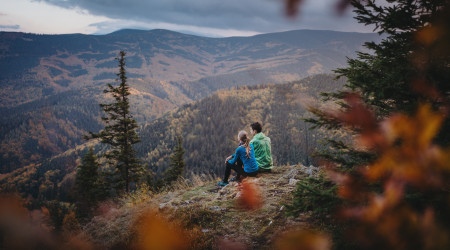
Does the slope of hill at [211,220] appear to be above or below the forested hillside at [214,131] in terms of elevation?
above

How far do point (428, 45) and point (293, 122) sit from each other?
96.8m

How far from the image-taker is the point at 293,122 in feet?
311

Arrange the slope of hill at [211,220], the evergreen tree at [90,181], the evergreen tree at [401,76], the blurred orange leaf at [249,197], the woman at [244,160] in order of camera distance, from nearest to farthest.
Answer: the evergreen tree at [401,76], the slope of hill at [211,220], the blurred orange leaf at [249,197], the woman at [244,160], the evergreen tree at [90,181]

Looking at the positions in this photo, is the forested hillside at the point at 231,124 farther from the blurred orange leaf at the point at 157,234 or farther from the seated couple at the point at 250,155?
the blurred orange leaf at the point at 157,234

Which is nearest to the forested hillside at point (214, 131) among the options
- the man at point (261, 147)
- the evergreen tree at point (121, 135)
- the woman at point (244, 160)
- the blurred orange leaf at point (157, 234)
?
the evergreen tree at point (121, 135)

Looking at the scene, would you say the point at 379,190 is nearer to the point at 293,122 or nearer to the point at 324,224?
the point at 324,224

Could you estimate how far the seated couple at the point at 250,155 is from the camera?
22.7 feet

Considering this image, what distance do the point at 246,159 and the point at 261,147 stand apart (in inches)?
28.9

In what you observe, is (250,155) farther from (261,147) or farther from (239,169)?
(239,169)

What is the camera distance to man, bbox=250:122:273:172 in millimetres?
7145

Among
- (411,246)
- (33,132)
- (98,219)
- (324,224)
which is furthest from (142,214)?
(33,132)

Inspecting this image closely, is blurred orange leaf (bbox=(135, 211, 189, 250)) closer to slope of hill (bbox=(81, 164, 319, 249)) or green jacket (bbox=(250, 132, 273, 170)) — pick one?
slope of hill (bbox=(81, 164, 319, 249))

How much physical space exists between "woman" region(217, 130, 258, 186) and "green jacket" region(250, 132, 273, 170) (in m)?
0.32

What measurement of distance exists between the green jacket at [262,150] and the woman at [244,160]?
12.5 inches
